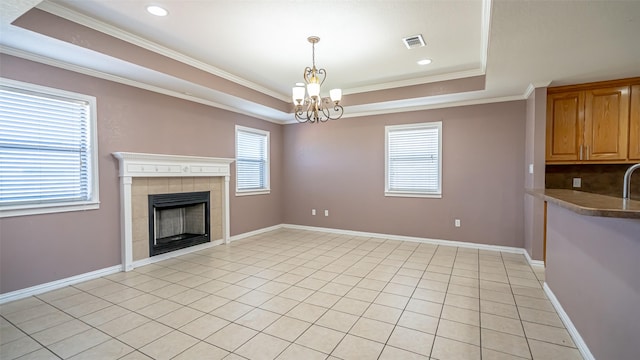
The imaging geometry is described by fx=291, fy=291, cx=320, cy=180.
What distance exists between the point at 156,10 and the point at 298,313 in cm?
308

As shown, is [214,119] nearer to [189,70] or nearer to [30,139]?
[189,70]

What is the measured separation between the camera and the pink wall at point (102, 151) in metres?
2.96

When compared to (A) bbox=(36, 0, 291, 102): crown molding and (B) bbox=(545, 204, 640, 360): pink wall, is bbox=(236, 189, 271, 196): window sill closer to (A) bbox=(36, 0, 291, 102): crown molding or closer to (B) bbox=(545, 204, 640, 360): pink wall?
(A) bbox=(36, 0, 291, 102): crown molding

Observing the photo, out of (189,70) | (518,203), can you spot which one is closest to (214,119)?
(189,70)

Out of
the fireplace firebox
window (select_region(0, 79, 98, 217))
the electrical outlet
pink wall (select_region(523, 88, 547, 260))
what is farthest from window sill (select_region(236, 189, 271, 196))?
the electrical outlet

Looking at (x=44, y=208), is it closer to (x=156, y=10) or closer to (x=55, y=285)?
(x=55, y=285)

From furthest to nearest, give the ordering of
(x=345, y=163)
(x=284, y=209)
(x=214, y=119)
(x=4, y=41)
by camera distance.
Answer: (x=284, y=209) < (x=345, y=163) < (x=214, y=119) < (x=4, y=41)

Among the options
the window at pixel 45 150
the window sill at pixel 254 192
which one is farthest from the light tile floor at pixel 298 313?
the window sill at pixel 254 192

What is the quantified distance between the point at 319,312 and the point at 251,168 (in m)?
3.88

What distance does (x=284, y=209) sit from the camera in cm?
681

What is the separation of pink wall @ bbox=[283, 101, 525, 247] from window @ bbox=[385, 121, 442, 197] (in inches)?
4.5

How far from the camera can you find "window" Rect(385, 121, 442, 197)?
16.9 ft

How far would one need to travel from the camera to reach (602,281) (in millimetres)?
1840

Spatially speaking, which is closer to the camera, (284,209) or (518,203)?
(518,203)
